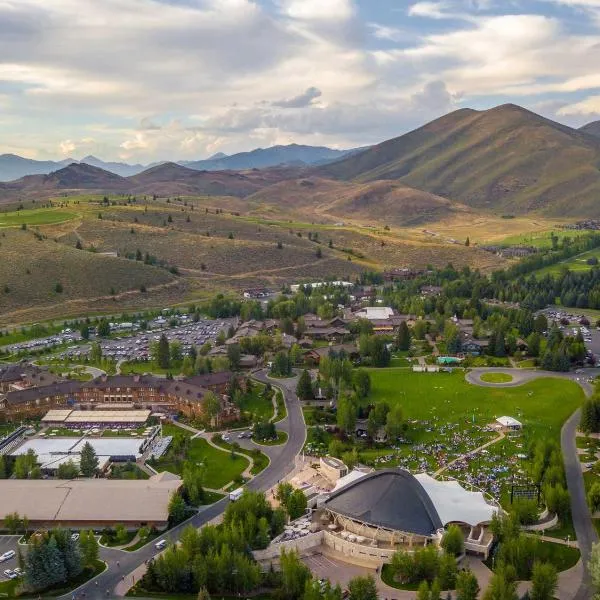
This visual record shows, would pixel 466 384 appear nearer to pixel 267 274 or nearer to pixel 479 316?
pixel 479 316

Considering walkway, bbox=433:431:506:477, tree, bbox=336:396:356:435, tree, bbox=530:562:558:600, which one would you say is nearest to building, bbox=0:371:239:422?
tree, bbox=336:396:356:435

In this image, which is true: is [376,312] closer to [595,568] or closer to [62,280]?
[62,280]

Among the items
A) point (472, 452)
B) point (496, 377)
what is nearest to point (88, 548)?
point (472, 452)

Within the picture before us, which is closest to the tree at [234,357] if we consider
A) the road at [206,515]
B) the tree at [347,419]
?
the road at [206,515]

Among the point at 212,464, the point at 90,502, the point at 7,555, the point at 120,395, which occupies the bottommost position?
the point at 7,555

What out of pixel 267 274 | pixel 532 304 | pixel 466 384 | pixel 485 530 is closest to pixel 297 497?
pixel 485 530

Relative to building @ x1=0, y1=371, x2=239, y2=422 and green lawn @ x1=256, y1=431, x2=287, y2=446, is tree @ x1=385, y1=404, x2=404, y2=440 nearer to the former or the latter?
green lawn @ x1=256, y1=431, x2=287, y2=446
